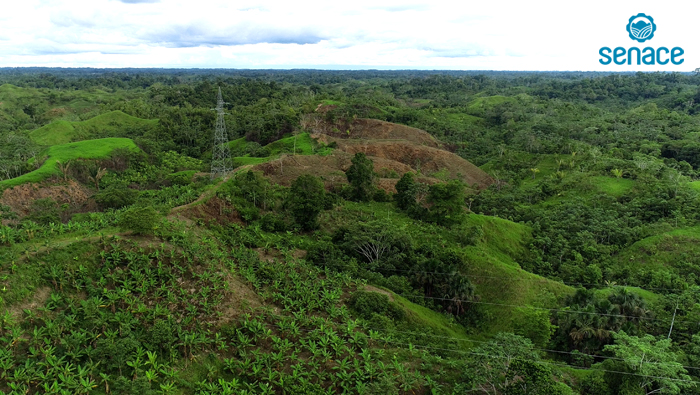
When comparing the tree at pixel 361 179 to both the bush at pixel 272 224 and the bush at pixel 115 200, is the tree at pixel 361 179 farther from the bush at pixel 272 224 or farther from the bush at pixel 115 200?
the bush at pixel 115 200

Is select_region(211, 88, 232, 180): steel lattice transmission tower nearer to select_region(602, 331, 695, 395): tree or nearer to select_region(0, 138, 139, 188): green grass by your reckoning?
select_region(0, 138, 139, 188): green grass

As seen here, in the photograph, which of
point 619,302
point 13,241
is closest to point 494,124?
point 619,302

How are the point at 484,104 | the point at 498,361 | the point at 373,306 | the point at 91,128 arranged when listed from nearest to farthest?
the point at 498,361, the point at 373,306, the point at 91,128, the point at 484,104

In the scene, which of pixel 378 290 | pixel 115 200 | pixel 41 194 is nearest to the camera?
pixel 378 290

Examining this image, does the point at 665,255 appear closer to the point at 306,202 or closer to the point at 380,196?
the point at 380,196

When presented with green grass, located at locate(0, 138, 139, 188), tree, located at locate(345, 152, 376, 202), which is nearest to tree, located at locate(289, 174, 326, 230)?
tree, located at locate(345, 152, 376, 202)

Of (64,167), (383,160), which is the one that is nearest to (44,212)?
(64,167)
